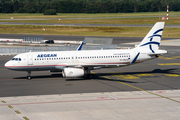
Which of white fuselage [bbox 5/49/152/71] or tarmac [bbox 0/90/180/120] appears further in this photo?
white fuselage [bbox 5/49/152/71]

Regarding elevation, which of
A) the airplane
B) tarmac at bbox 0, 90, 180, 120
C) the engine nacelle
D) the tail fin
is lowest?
tarmac at bbox 0, 90, 180, 120

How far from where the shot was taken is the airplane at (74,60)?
41.6 meters

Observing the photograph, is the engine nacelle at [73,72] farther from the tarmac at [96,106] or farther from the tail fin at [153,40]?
the tail fin at [153,40]

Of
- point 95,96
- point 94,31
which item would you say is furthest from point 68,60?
point 94,31

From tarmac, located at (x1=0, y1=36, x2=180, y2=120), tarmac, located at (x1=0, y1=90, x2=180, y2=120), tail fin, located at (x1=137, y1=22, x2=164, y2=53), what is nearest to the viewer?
tarmac, located at (x1=0, y1=90, x2=180, y2=120)

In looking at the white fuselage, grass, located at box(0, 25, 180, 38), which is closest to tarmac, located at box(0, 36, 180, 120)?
the white fuselage

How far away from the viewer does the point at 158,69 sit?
50.7m

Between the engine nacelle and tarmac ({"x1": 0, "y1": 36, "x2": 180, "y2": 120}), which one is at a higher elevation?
the engine nacelle

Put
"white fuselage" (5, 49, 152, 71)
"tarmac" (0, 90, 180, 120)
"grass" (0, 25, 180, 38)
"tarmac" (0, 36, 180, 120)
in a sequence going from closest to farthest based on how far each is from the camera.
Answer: "tarmac" (0, 90, 180, 120) → "tarmac" (0, 36, 180, 120) → "white fuselage" (5, 49, 152, 71) → "grass" (0, 25, 180, 38)

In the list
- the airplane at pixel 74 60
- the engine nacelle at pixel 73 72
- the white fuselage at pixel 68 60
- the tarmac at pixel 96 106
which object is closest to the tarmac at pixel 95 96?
the tarmac at pixel 96 106

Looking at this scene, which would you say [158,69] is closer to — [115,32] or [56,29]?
[115,32]

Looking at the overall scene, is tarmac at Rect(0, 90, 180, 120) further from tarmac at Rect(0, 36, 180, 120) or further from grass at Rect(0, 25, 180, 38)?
Result: grass at Rect(0, 25, 180, 38)

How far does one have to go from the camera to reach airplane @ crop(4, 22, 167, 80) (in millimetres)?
41625

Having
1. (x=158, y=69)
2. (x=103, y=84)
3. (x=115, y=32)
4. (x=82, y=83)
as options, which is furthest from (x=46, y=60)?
(x=115, y=32)
